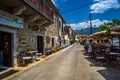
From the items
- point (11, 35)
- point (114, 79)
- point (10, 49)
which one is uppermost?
point (11, 35)

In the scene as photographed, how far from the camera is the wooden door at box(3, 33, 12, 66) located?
36.1 ft

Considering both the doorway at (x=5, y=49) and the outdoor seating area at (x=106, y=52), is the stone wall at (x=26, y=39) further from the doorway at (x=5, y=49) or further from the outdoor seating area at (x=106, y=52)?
the outdoor seating area at (x=106, y=52)

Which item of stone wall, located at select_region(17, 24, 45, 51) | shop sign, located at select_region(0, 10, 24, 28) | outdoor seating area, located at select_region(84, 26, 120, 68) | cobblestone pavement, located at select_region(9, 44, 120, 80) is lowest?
cobblestone pavement, located at select_region(9, 44, 120, 80)

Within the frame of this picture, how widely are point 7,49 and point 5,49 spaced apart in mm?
141

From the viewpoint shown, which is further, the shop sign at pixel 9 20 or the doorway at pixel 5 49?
the doorway at pixel 5 49

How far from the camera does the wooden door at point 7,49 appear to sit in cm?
1099

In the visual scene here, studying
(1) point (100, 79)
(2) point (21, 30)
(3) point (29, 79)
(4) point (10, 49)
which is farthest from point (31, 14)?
(1) point (100, 79)

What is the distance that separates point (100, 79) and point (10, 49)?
19.0 feet

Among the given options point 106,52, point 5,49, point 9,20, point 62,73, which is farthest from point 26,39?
point 106,52

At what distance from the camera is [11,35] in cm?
1102

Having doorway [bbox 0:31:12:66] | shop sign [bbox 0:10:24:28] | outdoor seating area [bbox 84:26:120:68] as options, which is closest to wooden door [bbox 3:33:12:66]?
doorway [bbox 0:31:12:66]

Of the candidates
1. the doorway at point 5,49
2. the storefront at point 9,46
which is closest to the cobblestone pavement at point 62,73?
the storefront at point 9,46

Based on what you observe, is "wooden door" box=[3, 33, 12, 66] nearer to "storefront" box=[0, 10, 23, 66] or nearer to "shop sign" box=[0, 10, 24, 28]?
"storefront" box=[0, 10, 23, 66]

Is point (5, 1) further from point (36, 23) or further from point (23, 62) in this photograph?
point (36, 23)
